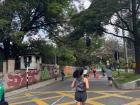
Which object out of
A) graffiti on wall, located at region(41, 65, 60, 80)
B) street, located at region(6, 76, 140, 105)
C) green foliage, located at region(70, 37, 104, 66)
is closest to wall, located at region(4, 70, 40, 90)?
street, located at region(6, 76, 140, 105)

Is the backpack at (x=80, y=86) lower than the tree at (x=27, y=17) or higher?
lower

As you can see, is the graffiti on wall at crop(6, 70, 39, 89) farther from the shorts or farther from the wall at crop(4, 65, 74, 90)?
the shorts

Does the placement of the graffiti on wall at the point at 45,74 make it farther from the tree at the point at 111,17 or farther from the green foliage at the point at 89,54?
the green foliage at the point at 89,54

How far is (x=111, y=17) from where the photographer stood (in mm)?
37844

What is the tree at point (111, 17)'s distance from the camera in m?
37.1

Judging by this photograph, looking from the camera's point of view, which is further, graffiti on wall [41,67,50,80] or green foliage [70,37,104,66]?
green foliage [70,37,104,66]

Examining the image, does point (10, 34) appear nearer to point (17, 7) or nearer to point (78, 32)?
point (17, 7)

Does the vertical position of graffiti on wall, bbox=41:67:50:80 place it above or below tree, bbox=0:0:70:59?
below

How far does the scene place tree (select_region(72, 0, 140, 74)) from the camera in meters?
37.1

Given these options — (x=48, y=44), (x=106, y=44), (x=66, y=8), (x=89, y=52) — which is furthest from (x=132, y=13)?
(x=106, y=44)

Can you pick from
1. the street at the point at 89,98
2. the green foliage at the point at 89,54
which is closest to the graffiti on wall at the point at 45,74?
the street at the point at 89,98

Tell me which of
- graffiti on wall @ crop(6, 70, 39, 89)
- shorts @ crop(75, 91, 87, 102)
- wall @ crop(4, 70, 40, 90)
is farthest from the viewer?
graffiti on wall @ crop(6, 70, 39, 89)

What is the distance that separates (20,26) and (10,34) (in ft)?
12.8

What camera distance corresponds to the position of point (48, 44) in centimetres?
5072
